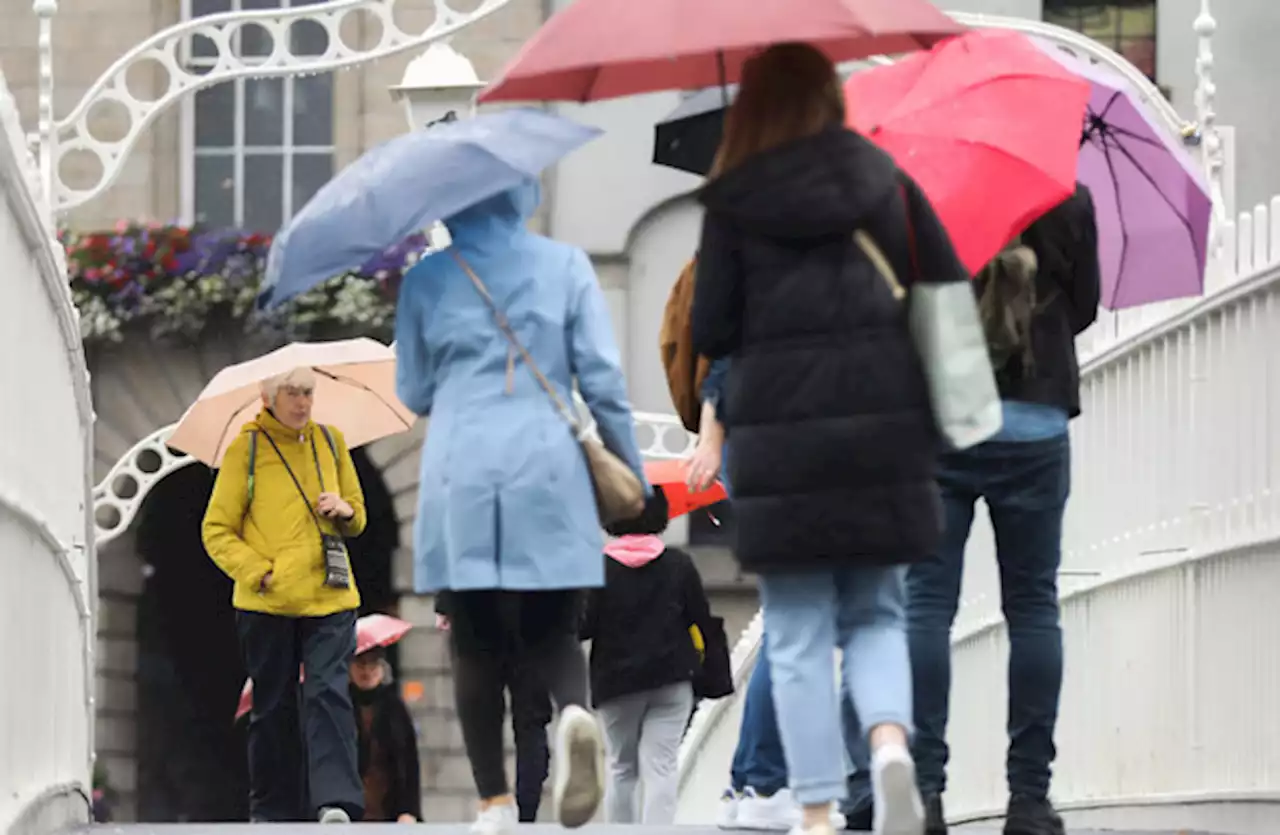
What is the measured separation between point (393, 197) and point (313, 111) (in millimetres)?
16916

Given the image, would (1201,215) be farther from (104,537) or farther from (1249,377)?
(104,537)

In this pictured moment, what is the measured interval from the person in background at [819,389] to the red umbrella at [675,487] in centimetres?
599

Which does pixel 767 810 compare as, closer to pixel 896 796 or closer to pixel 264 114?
pixel 896 796

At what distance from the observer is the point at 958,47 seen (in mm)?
9164

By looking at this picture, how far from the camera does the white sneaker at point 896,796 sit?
7320 mm

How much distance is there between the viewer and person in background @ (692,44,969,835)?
24.8 ft

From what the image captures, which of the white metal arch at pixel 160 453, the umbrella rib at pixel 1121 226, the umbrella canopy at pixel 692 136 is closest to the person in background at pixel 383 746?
the white metal arch at pixel 160 453

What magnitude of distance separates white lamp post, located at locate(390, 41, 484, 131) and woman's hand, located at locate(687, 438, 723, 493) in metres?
8.43

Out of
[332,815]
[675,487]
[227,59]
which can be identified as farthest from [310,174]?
[332,815]

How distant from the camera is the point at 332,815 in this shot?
473 inches

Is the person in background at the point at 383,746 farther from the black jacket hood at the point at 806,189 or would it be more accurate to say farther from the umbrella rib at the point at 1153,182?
the black jacket hood at the point at 806,189

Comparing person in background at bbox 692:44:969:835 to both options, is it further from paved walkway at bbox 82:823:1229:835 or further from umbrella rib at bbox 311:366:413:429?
umbrella rib at bbox 311:366:413:429

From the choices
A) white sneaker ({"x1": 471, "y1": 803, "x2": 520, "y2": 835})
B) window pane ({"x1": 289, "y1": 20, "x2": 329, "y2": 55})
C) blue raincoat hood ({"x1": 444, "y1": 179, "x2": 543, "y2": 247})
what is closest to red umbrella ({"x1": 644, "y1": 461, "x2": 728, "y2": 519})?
blue raincoat hood ({"x1": 444, "y1": 179, "x2": 543, "y2": 247})

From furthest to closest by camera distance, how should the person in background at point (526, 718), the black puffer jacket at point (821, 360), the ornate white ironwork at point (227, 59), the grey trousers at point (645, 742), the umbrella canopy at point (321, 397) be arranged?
the ornate white ironwork at point (227, 59), the grey trousers at point (645, 742), the umbrella canopy at point (321, 397), the person in background at point (526, 718), the black puffer jacket at point (821, 360)
